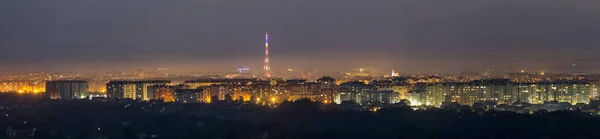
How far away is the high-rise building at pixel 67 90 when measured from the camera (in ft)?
100

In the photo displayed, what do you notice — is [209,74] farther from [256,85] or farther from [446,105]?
[446,105]

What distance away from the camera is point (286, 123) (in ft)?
66.2

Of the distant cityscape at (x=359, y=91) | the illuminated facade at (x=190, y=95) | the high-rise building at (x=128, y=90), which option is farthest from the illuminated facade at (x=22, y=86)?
the illuminated facade at (x=190, y=95)

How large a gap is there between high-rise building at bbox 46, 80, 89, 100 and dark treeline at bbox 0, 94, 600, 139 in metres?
5.66

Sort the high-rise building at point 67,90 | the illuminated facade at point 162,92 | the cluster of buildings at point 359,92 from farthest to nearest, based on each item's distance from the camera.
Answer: the high-rise building at point 67,90 < the illuminated facade at point 162,92 < the cluster of buildings at point 359,92

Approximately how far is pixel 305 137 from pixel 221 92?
42.3ft

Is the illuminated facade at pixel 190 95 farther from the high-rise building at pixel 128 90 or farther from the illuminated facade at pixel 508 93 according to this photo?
the illuminated facade at pixel 508 93

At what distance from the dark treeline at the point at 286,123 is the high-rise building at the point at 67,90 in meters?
5.66

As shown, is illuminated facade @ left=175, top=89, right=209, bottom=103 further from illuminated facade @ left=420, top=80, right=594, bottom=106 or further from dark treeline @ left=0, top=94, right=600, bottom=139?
→ illuminated facade @ left=420, top=80, right=594, bottom=106

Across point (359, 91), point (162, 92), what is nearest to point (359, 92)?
point (359, 91)

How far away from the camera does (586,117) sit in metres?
19.5

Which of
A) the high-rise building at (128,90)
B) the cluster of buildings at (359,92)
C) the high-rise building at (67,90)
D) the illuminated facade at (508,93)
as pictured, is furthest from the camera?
the high-rise building at (128,90)

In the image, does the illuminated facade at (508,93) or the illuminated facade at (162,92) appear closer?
the illuminated facade at (508,93)

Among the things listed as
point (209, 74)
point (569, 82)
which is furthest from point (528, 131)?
point (209, 74)
